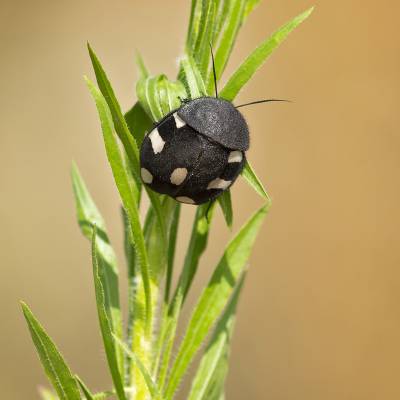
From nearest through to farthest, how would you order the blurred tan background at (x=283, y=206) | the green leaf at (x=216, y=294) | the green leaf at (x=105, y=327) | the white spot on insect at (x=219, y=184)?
the green leaf at (x=105, y=327) → the white spot on insect at (x=219, y=184) → the green leaf at (x=216, y=294) → the blurred tan background at (x=283, y=206)

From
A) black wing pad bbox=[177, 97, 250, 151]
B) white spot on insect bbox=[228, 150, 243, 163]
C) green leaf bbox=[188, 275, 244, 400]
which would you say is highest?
black wing pad bbox=[177, 97, 250, 151]

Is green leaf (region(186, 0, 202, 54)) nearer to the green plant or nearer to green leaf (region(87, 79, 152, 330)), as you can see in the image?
the green plant

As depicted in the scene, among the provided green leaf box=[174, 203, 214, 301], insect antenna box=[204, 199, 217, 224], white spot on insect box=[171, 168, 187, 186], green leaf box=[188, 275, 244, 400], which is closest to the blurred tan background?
green leaf box=[188, 275, 244, 400]

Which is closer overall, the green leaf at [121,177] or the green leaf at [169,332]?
the green leaf at [121,177]

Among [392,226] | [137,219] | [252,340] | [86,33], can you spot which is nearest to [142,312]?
[137,219]

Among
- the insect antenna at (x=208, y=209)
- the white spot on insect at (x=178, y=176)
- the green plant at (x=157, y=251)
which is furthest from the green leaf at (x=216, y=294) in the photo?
the white spot on insect at (x=178, y=176)

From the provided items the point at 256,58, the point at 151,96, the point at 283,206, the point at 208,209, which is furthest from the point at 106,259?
the point at 283,206

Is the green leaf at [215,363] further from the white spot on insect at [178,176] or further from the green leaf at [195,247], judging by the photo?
the white spot on insect at [178,176]
